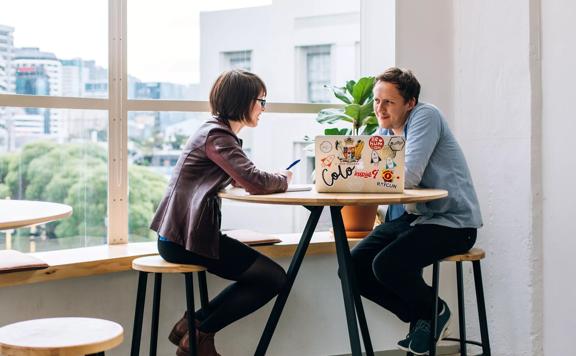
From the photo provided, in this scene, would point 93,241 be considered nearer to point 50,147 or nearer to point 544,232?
point 50,147

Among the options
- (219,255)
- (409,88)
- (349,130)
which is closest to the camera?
Answer: (219,255)

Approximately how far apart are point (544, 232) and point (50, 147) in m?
2.03

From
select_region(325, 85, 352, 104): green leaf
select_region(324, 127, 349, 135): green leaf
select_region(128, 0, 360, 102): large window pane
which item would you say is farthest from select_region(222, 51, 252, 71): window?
select_region(324, 127, 349, 135): green leaf

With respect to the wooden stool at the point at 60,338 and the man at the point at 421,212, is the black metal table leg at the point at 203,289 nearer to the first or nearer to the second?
the man at the point at 421,212

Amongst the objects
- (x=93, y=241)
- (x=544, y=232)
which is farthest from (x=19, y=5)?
(x=544, y=232)

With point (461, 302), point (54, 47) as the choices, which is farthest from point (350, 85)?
point (54, 47)

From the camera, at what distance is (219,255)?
2703 millimetres

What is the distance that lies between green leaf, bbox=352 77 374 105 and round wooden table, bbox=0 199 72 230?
1.54 m

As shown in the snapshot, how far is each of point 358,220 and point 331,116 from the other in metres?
0.48

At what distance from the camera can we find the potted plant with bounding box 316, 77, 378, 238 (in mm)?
3377

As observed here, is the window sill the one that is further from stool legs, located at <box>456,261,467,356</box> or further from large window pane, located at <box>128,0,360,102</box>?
large window pane, located at <box>128,0,360,102</box>

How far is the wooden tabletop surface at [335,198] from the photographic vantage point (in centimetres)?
241

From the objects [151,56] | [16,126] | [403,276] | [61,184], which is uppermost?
[151,56]

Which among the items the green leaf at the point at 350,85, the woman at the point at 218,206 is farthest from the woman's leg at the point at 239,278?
the green leaf at the point at 350,85
